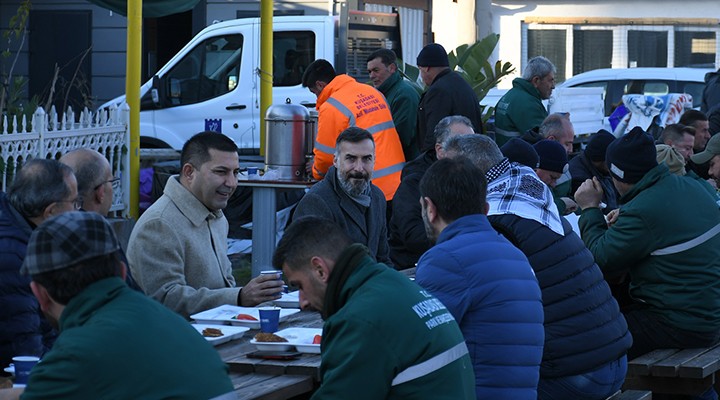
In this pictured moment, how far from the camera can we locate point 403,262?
8.20m

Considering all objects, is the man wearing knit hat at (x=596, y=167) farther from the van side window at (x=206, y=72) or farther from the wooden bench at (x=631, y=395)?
the van side window at (x=206, y=72)

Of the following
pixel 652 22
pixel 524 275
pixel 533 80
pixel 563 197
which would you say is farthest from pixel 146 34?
pixel 524 275

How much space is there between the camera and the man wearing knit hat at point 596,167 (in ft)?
30.6

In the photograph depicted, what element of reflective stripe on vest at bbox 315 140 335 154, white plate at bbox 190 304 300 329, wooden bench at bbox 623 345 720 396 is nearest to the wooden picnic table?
white plate at bbox 190 304 300 329

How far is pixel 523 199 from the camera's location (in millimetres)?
5492

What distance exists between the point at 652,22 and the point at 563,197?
17.1 m

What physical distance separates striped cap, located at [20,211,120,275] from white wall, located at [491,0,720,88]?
73.7ft

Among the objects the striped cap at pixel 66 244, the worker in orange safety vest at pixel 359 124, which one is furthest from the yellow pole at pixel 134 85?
the striped cap at pixel 66 244

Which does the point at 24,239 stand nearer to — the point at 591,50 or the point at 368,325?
the point at 368,325

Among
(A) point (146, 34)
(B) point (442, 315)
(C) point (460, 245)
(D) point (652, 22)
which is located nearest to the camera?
(B) point (442, 315)

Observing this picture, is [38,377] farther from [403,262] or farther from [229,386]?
[403,262]

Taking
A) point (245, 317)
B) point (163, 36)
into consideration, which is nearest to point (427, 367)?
point (245, 317)

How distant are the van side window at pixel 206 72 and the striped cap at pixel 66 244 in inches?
461

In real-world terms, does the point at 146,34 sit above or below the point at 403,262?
above
